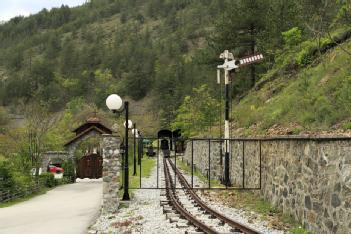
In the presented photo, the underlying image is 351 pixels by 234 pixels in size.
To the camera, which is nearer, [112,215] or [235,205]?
[112,215]

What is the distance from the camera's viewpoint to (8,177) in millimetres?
24828

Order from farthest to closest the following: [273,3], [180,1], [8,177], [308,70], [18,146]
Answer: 1. [180,1]
2. [18,146]
3. [273,3]
4. [8,177]
5. [308,70]

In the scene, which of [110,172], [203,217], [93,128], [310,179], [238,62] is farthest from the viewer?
[93,128]

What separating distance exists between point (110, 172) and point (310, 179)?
6.14 meters

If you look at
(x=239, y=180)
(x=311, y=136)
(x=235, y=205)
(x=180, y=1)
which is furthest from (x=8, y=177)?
(x=180, y=1)

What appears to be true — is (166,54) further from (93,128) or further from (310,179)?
(310,179)

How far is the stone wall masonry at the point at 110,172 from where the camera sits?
44.0 ft

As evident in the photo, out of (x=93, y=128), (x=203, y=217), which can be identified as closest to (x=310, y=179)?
(x=203, y=217)

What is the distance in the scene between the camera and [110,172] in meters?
13.5

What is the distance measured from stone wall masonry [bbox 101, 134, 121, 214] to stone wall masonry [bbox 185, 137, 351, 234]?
4.15 m

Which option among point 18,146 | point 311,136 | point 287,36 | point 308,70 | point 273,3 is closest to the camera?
point 311,136

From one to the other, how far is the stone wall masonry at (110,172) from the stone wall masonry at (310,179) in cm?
415

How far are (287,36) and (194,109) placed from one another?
21.7 metres

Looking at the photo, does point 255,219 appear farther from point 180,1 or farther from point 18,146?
point 180,1
